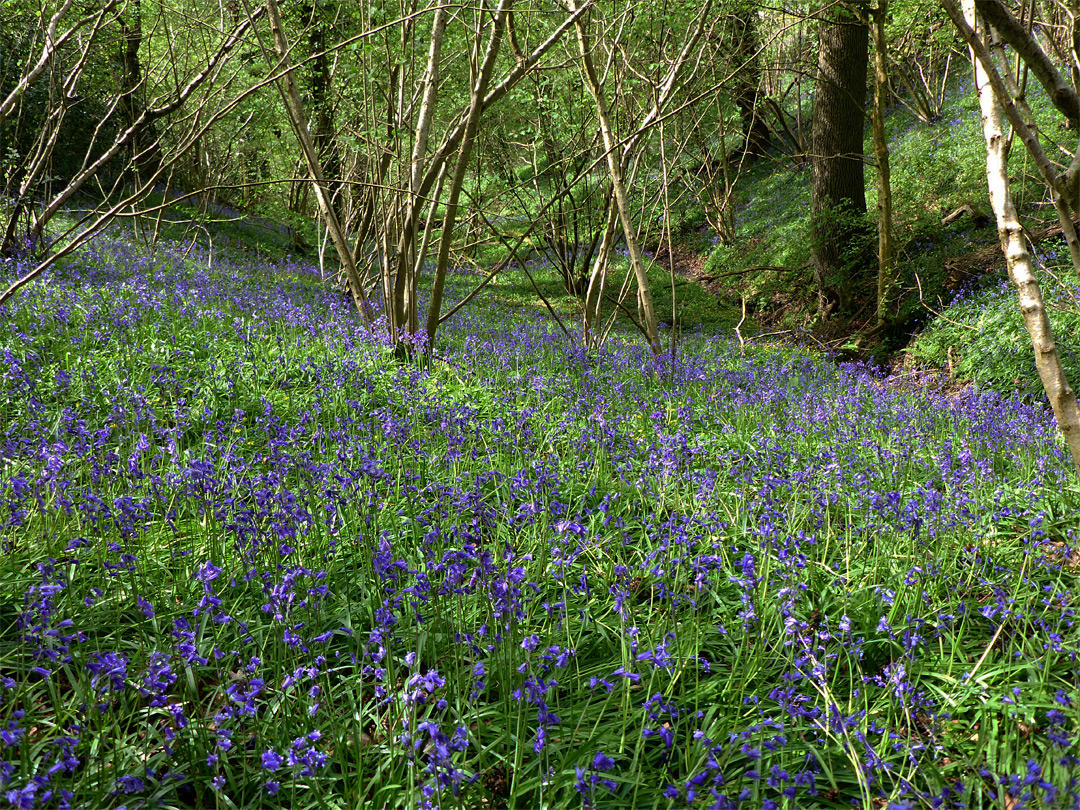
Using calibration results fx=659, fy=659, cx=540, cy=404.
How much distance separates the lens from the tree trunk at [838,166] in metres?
10.0

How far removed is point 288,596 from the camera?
207 centimetres

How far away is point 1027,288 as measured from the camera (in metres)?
2.27

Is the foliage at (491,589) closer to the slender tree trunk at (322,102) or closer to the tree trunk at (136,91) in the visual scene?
the tree trunk at (136,91)

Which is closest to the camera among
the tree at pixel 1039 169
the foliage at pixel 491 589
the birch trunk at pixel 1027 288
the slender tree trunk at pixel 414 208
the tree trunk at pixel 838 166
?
the foliage at pixel 491 589

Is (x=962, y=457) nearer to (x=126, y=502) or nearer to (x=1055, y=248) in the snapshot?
(x=126, y=502)

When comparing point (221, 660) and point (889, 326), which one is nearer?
point (221, 660)

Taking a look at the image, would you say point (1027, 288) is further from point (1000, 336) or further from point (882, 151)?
point (882, 151)

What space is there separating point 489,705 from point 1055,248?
10398 millimetres

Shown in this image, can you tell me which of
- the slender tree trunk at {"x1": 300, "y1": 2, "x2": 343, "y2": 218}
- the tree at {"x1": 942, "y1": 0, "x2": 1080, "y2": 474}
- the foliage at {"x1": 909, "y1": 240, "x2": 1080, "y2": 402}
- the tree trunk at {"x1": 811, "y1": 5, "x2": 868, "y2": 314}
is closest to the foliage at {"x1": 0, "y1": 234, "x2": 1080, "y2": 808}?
the tree at {"x1": 942, "y1": 0, "x2": 1080, "y2": 474}

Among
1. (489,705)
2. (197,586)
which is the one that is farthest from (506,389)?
(489,705)

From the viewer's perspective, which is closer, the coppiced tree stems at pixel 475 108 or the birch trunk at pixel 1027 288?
the birch trunk at pixel 1027 288

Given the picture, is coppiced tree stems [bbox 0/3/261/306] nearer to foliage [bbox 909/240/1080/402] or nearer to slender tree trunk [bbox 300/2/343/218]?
slender tree trunk [bbox 300/2/343/218]

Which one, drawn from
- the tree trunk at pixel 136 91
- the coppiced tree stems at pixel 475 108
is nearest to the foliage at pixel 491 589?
the coppiced tree stems at pixel 475 108

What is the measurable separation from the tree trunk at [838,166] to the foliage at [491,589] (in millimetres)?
5312
